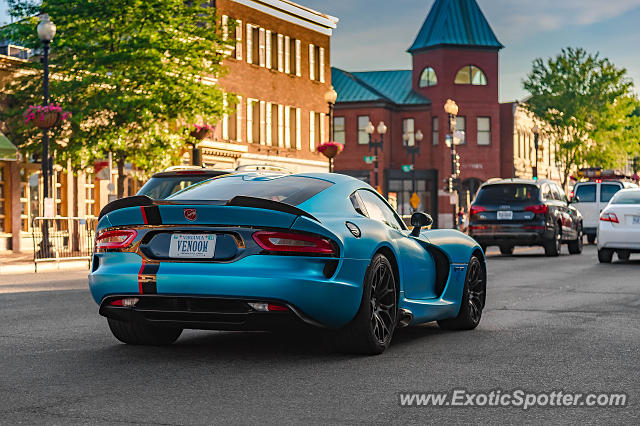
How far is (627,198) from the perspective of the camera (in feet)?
76.0

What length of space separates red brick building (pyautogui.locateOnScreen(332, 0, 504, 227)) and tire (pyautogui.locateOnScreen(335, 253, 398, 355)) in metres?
61.8

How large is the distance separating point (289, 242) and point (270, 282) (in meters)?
0.32

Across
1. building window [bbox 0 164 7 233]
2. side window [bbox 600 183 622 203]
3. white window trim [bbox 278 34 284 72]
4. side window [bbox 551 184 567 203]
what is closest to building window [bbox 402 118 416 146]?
white window trim [bbox 278 34 284 72]

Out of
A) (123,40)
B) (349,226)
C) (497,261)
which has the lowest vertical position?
(497,261)

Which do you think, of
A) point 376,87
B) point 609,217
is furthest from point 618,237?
point 376,87

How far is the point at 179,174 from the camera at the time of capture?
1584cm

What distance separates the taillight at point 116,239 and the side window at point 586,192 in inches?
1156

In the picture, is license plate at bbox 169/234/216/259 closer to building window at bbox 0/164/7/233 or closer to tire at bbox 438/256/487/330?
tire at bbox 438/256/487/330

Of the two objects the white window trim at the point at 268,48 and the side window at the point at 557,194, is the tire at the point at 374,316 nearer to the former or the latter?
the side window at the point at 557,194

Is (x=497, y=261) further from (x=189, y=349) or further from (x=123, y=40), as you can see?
(x=189, y=349)

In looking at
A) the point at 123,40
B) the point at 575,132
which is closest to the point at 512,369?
the point at 123,40

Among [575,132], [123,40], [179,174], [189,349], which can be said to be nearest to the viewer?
[189,349]

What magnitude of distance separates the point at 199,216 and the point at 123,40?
23134mm

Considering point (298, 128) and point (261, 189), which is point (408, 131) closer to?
point (298, 128)
